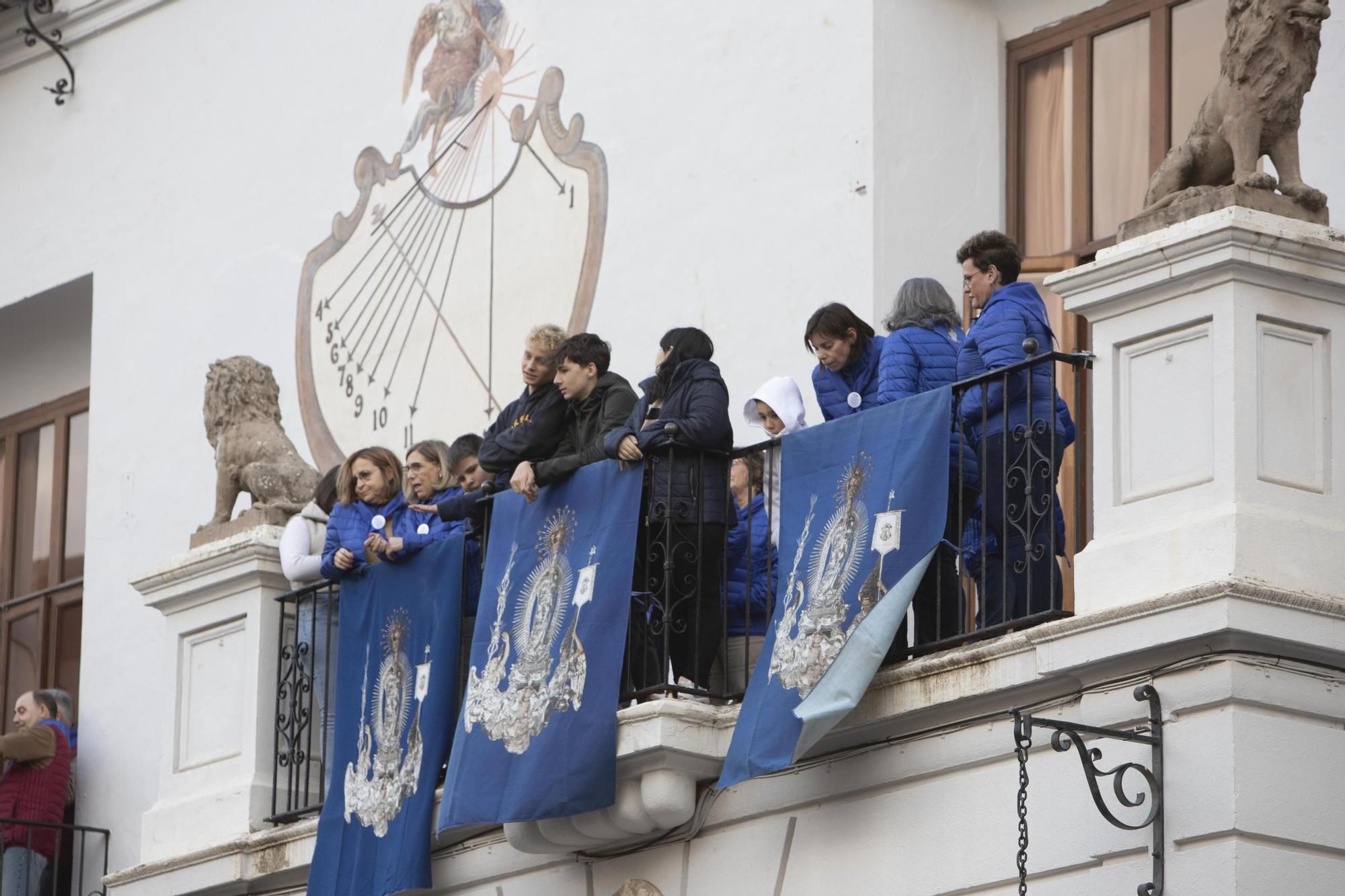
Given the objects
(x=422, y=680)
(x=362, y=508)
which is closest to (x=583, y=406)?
(x=422, y=680)

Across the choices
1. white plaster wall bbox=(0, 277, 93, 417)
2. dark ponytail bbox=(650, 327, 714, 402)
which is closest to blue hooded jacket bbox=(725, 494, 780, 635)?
dark ponytail bbox=(650, 327, 714, 402)

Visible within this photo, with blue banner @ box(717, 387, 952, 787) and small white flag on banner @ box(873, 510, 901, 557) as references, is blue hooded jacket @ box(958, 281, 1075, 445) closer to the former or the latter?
blue banner @ box(717, 387, 952, 787)

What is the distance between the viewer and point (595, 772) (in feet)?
32.6

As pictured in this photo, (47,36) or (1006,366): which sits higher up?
(47,36)

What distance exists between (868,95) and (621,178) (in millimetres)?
1482

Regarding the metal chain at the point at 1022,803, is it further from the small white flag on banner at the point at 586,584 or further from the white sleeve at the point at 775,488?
the small white flag on banner at the point at 586,584

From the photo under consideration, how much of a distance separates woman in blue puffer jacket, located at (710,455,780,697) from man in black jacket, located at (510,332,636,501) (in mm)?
480

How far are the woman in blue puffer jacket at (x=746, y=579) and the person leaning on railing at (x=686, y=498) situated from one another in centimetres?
9

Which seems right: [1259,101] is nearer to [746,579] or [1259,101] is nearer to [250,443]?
[746,579]

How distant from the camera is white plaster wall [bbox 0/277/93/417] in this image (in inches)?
652

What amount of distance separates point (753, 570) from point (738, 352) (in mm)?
2086

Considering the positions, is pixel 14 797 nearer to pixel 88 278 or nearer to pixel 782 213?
pixel 88 278

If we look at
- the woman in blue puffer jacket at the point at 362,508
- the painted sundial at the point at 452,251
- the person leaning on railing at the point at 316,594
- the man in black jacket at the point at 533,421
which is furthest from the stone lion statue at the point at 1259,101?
the painted sundial at the point at 452,251

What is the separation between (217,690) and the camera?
→ 490 inches
